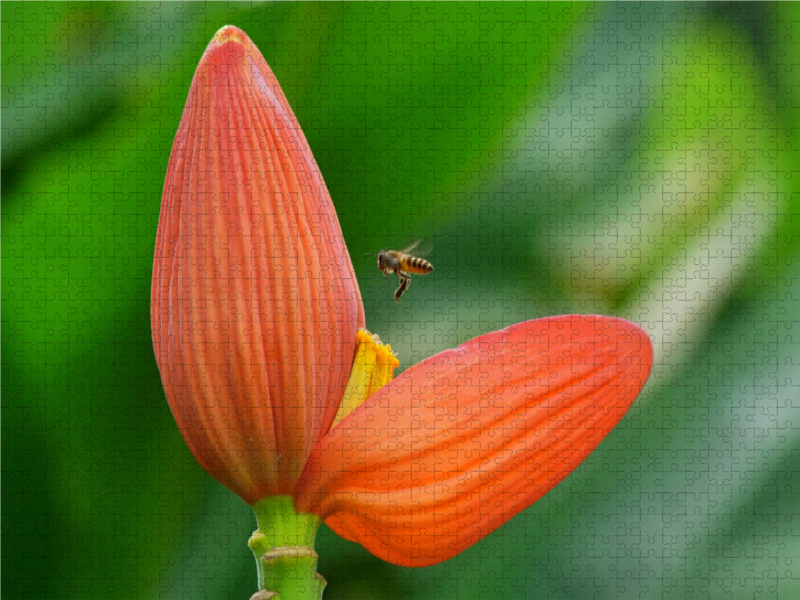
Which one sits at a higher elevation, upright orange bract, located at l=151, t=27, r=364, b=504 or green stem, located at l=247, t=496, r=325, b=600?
upright orange bract, located at l=151, t=27, r=364, b=504

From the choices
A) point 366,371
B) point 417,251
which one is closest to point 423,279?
point 417,251

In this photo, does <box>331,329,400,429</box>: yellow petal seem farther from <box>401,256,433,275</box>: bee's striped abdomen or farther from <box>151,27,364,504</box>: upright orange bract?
<box>401,256,433,275</box>: bee's striped abdomen

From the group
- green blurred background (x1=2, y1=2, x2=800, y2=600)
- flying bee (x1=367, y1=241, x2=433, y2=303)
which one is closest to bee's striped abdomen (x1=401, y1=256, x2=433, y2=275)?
flying bee (x1=367, y1=241, x2=433, y2=303)

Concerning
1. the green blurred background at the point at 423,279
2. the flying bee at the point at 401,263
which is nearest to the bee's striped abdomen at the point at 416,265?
the flying bee at the point at 401,263

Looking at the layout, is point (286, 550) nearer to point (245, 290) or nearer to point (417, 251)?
point (245, 290)

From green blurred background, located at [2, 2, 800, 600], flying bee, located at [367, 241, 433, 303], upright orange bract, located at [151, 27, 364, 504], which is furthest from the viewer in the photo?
green blurred background, located at [2, 2, 800, 600]
